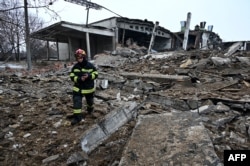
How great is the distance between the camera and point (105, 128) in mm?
4082

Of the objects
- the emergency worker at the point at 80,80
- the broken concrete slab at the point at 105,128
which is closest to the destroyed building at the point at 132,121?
the broken concrete slab at the point at 105,128

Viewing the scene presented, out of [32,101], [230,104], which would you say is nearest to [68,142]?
[32,101]

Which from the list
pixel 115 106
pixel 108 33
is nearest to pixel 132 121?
pixel 115 106

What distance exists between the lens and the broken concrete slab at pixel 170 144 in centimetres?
279

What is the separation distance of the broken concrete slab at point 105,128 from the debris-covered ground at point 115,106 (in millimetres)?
88

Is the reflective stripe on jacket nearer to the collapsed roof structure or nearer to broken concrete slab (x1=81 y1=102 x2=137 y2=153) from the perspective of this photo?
broken concrete slab (x1=81 y1=102 x2=137 y2=153)

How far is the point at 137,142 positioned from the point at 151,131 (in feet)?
1.15

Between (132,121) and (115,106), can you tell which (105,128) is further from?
(115,106)

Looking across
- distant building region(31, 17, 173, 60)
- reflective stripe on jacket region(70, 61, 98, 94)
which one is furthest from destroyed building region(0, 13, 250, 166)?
distant building region(31, 17, 173, 60)

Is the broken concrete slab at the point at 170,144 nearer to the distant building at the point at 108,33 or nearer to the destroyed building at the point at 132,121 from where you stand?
the destroyed building at the point at 132,121

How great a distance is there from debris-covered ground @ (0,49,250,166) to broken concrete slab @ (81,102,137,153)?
0.29ft

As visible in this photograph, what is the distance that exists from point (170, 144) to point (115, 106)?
2.72 meters

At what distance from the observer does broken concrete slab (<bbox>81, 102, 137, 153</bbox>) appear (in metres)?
3.73

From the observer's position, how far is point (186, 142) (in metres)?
3.11
